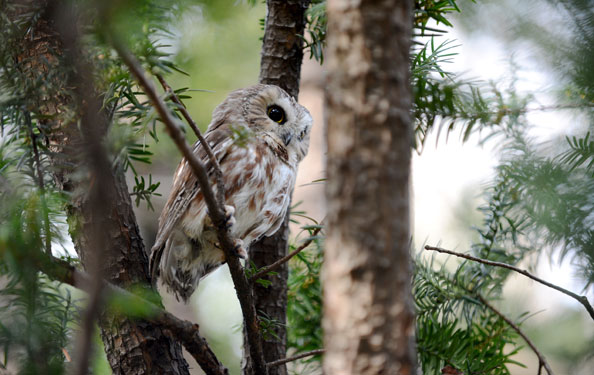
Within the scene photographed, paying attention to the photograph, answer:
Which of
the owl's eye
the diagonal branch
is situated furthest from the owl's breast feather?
the diagonal branch

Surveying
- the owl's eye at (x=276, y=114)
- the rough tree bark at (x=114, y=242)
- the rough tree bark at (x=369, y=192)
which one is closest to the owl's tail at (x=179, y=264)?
the rough tree bark at (x=114, y=242)

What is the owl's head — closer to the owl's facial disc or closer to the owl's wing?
the owl's facial disc

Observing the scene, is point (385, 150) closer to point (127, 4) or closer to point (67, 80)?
point (127, 4)

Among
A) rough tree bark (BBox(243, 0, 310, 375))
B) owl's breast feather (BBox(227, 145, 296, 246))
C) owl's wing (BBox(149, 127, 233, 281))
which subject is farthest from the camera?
rough tree bark (BBox(243, 0, 310, 375))

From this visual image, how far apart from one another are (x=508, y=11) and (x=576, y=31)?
0.67 m

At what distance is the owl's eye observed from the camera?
241 centimetres

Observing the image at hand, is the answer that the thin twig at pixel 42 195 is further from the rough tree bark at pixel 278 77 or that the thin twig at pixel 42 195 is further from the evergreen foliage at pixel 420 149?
the rough tree bark at pixel 278 77

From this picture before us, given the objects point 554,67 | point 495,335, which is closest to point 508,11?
point 554,67

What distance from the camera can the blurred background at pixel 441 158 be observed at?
6.77 feet

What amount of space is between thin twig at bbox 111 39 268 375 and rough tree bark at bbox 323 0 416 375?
0.37m

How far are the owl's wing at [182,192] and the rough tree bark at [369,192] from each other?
1245 mm

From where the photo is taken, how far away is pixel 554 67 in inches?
77.4

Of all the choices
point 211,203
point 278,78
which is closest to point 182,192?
point 278,78

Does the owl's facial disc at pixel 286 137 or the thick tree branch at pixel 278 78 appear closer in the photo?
the thick tree branch at pixel 278 78
